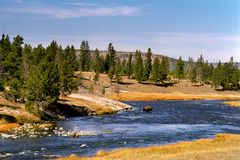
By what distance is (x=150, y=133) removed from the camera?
7038 centimetres

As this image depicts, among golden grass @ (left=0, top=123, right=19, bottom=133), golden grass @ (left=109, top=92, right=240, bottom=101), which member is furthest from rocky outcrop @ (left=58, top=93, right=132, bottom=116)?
golden grass @ (left=109, top=92, right=240, bottom=101)

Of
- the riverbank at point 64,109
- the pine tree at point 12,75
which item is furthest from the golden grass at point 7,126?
the pine tree at point 12,75

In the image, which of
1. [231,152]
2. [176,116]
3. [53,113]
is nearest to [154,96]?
[176,116]

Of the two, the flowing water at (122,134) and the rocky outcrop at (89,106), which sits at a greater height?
the rocky outcrop at (89,106)

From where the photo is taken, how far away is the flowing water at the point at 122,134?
52.1 m

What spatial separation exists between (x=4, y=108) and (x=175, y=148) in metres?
46.6

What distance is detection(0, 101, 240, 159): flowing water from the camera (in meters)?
52.1

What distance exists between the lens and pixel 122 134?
68438 mm

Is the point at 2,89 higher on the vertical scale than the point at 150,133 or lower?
higher

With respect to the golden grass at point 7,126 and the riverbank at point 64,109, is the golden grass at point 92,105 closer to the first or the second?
the riverbank at point 64,109

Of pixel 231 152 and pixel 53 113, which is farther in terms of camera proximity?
pixel 53 113

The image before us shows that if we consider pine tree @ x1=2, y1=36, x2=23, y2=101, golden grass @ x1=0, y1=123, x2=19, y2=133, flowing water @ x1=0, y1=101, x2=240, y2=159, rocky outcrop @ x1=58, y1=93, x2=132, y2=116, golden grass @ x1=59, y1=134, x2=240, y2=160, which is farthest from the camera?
rocky outcrop @ x1=58, y1=93, x2=132, y2=116

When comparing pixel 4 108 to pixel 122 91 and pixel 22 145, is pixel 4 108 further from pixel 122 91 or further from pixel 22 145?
pixel 122 91

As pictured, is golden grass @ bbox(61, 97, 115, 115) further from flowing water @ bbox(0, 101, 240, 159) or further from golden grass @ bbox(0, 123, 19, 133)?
golden grass @ bbox(0, 123, 19, 133)
